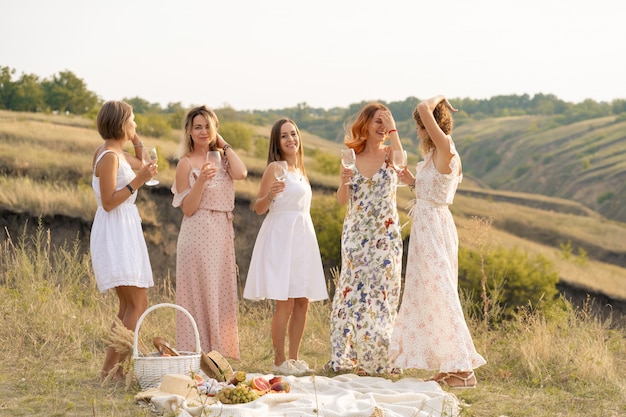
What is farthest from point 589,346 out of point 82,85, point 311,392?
point 82,85

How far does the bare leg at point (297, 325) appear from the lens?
7.31 metres

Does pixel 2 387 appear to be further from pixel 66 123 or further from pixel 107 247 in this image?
pixel 66 123

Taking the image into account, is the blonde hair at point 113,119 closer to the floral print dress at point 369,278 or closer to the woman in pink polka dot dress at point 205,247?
the woman in pink polka dot dress at point 205,247

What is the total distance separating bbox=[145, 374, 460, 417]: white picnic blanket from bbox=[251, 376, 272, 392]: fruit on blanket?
20 centimetres

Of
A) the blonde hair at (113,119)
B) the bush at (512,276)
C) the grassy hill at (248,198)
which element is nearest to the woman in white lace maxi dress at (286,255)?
the blonde hair at (113,119)

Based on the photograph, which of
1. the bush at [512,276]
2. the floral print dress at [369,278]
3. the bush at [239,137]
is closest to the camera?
the floral print dress at [369,278]

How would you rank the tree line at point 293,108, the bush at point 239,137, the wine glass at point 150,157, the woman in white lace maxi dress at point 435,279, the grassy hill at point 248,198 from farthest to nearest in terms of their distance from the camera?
the tree line at point 293,108 → the bush at point 239,137 → the grassy hill at point 248,198 → the woman in white lace maxi dress at point 435,279 → the wine glass at point 150,157

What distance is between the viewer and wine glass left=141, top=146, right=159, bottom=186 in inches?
241

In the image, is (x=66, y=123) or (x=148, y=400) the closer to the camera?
(x=148, y=400)

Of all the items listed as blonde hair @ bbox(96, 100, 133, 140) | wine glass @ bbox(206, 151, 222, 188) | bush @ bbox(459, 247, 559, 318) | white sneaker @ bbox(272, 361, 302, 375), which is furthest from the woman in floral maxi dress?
bush @ bbox(459, 247, 559, 318)

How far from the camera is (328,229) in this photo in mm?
22625

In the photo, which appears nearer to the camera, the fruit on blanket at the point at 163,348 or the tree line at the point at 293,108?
the fruit on blanket at the point at 163,348

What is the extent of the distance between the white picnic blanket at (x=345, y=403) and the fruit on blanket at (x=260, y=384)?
0.20 m

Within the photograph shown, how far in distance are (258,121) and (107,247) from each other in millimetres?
84376
